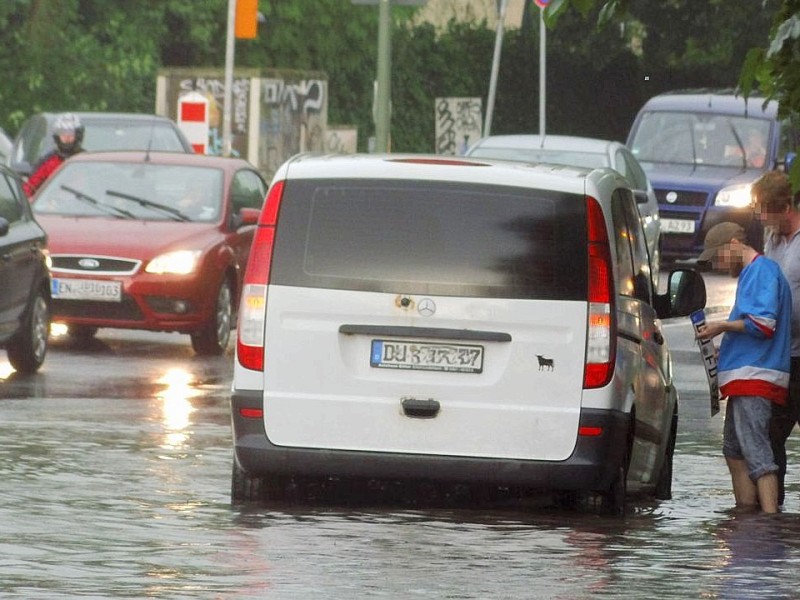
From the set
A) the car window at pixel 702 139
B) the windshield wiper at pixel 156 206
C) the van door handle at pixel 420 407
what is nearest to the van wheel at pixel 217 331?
the windshield wiper at pixel 156 206

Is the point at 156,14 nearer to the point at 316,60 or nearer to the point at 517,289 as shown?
the point at 316,60

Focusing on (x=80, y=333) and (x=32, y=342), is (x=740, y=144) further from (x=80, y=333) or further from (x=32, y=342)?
(x=32, y=342)

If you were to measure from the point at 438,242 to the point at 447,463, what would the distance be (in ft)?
2.98

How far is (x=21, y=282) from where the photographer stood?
18.0 m

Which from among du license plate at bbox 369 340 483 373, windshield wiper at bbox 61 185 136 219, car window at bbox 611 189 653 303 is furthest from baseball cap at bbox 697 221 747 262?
windshield wiper at bbox 61 185 136 219

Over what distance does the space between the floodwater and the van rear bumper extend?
211 millimetres

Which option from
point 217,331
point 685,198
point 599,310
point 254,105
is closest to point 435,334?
point 599,310

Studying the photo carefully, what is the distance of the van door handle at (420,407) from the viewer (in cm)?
1052

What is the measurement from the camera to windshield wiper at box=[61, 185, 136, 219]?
68.2ft

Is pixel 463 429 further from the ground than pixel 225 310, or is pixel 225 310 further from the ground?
pixel 463 429

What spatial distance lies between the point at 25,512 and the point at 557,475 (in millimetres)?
2220

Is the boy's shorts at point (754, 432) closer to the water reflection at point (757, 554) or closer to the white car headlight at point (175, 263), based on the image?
the water reflection at point (757, 554)

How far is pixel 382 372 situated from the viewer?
10.6m

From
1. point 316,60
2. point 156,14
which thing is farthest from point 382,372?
point 316,60
